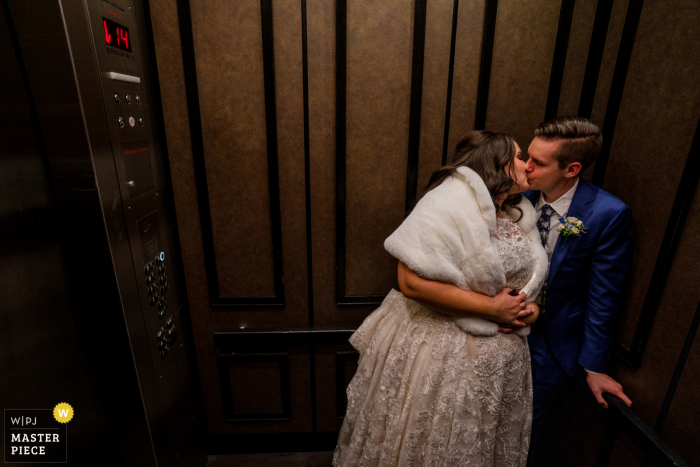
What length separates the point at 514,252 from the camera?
1252mm

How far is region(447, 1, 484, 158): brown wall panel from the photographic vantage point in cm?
150

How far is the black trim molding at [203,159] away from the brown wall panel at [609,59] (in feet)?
4.65

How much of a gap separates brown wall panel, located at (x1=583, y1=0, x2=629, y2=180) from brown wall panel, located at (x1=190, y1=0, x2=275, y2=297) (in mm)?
1465

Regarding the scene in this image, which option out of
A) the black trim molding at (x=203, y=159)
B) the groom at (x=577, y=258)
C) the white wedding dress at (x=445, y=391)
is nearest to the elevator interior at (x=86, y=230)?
the black trim molding at (x=203, y=159)

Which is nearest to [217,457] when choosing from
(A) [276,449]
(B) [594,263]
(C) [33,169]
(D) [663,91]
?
(A) [276,449]

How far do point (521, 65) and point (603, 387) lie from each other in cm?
138

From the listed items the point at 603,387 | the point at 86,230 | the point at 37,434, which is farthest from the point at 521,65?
the point at 37,434

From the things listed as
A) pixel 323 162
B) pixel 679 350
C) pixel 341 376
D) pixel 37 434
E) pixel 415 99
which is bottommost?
pixel 341 376

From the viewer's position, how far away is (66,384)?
3.88 ft

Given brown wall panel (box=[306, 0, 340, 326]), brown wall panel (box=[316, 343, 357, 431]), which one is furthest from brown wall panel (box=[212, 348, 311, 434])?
brown wall panel (box=[306, 0, 340, 326])

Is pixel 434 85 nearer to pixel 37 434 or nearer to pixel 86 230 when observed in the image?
pixel 86 230

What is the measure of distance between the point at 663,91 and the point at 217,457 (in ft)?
8.87

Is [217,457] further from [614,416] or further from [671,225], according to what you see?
[671,225]

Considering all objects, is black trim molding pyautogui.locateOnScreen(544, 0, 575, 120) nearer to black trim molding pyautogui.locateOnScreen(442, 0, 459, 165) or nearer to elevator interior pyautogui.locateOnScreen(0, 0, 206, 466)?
black trim molding pyautogui.locateOnScreen(442, 0, 459, 165)
